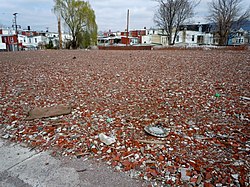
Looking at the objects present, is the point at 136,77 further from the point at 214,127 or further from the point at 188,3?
the point at 188,3

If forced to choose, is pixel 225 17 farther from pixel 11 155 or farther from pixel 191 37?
pixel 11 155

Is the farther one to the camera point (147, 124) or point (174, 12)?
point (174, 12)

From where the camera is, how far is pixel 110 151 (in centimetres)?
180

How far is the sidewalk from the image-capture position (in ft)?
4.63

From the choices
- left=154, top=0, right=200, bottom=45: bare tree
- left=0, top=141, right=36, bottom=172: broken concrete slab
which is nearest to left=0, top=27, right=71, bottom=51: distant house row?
left=154, top=0, right=200, bottom=45: bare tree

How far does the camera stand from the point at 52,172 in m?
1.53

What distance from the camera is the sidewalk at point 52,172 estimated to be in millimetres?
1411

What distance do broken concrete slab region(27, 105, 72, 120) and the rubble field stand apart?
0.04m

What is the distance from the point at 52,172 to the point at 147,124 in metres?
1.29

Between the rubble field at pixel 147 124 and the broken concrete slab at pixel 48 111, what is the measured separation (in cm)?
4

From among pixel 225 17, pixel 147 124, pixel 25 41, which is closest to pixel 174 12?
pixel 225 17

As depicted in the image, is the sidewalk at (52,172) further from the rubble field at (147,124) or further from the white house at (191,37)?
the white house at (191,37)

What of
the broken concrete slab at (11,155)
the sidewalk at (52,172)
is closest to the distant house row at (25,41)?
the broken concrete slab at (11,155)

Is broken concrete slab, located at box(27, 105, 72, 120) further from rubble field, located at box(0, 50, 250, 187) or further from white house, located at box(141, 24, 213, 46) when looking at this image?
white house, located at box(141, 24, 213, 46)
